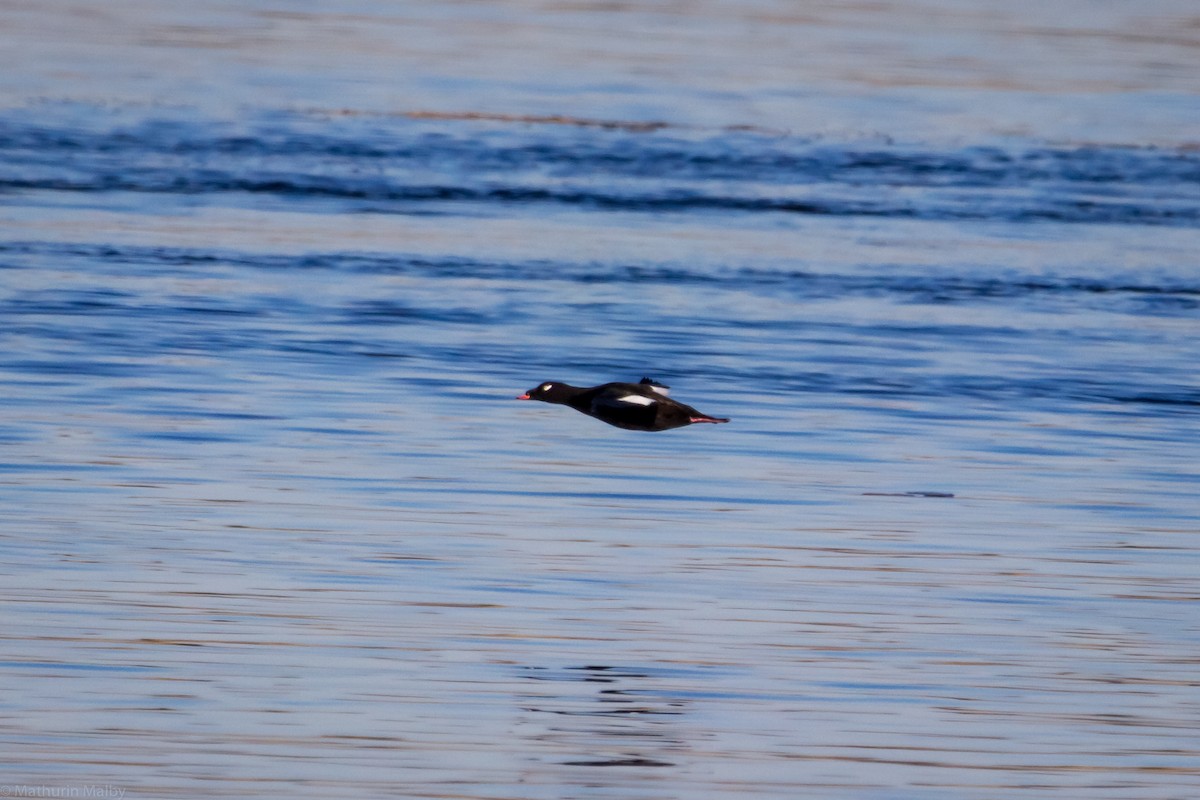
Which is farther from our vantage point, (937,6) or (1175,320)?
(937,6)

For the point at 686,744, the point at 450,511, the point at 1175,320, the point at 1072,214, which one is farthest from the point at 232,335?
the point at 1072,214

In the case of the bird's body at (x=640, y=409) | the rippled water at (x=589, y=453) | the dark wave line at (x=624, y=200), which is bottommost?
the rippled water at (x=589, y=453)

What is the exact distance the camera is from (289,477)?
11.2 m

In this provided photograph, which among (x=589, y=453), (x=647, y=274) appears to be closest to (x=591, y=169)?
(x=647, y=274)

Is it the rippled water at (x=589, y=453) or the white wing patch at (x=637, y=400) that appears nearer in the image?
the rippled water at (x=589, y=453)

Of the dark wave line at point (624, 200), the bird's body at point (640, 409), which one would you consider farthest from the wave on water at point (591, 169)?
the bird's body at point (640, 409)

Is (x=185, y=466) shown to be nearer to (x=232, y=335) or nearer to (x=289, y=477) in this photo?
(x=289, y=477)

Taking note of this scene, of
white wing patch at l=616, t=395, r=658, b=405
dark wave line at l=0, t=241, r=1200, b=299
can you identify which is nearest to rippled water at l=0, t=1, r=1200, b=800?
dark wave line at l=0, t=241, r=1200, b=299

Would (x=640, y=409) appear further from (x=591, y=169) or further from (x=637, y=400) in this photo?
(x=591, y=169)

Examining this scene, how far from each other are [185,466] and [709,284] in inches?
332

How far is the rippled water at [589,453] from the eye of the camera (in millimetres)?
7500

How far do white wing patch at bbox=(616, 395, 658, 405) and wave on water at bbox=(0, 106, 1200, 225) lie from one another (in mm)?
12379

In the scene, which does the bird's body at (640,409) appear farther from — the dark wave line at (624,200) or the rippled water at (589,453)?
the dark wave line at (624,200)

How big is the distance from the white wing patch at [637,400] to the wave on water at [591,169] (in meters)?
12.4
